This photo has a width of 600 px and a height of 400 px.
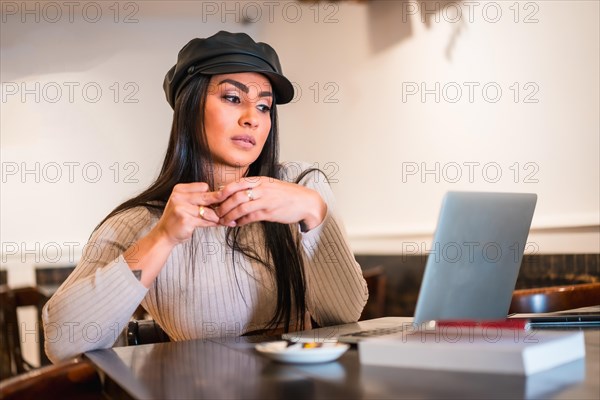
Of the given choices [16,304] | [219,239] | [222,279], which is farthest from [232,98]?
[16,304]

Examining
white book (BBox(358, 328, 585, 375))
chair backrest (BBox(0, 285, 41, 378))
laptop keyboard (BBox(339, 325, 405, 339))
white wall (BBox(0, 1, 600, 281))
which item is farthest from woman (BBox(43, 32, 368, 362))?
chair backrest (BBox(0, 285, 41, 378))

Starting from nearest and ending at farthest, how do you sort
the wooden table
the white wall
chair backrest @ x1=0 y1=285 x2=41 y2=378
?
the wooden table
the white wall
chair backrest @ x1=0 y1=285 x2=41 y2=378

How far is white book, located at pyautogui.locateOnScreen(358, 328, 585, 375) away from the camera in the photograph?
916 millimetres

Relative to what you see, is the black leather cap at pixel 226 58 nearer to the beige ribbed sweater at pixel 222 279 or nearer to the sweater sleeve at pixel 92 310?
the beige ribbed sweater at pixel 222 279

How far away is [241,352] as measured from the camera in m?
1.20

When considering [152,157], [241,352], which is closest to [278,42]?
[152,157]

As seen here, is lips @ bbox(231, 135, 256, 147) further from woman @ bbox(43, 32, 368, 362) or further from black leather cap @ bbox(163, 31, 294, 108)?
black leather cap @ bbox(163, 31, 294, 108)

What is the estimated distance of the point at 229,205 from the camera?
4.82 ft

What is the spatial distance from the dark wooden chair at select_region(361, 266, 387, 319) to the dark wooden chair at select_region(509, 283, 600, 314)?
1382 mm

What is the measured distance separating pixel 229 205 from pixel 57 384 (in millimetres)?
564

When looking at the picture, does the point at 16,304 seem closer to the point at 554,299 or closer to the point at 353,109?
the point at 353,109

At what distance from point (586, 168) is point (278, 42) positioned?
2.62 meters

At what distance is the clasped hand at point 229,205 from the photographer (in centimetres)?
148

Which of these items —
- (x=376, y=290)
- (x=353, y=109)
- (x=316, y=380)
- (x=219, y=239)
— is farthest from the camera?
(x=353, y=109)
